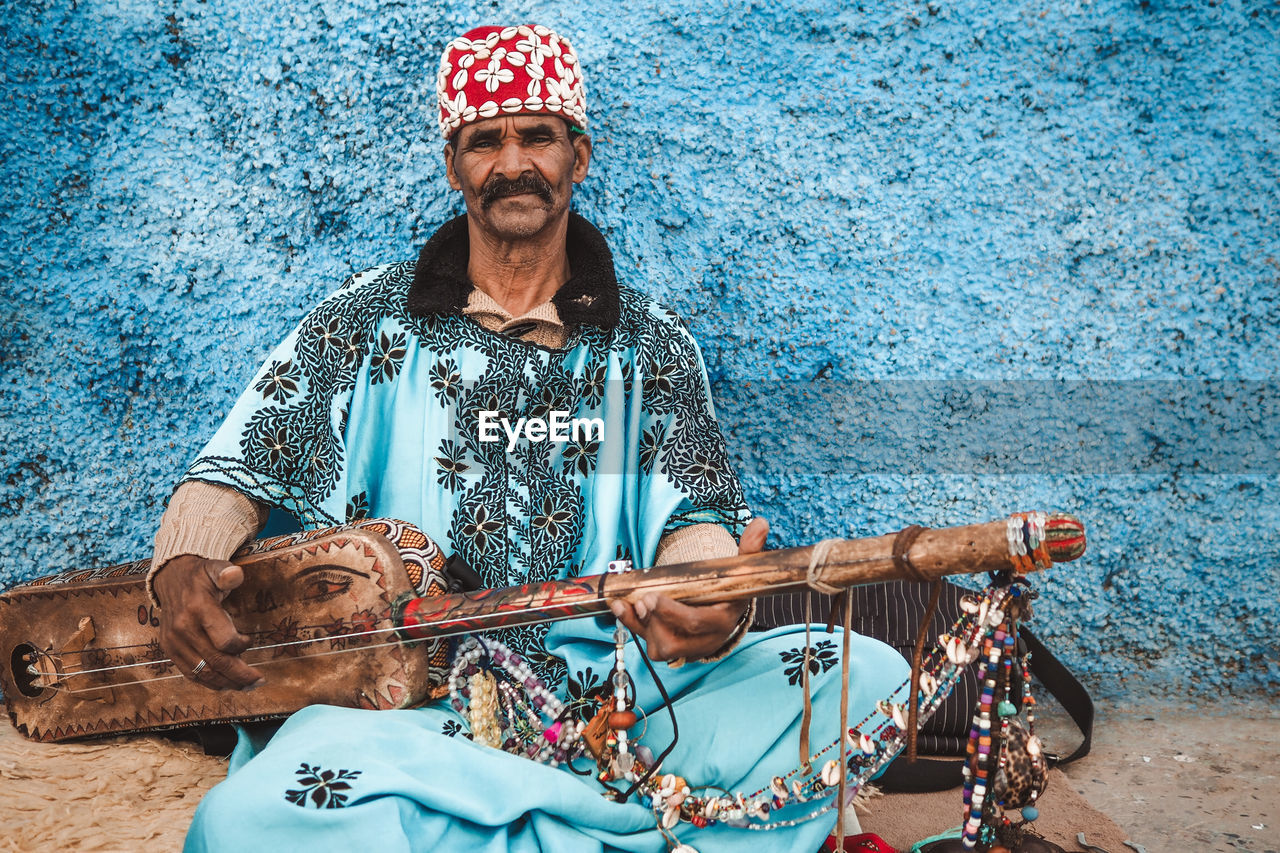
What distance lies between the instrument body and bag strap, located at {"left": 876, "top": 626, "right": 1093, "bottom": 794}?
48.5 inches

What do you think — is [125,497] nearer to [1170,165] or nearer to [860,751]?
[860,751]

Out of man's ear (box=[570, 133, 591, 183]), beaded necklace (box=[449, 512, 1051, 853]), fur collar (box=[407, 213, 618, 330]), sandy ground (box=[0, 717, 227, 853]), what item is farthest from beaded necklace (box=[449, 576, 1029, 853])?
man's ear (box=[570, 133, 591, 183])

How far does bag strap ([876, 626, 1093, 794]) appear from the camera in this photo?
2.52m

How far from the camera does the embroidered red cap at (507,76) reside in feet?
7.54

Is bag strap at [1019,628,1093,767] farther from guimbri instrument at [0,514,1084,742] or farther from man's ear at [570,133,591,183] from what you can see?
man's ear at [570,133,591,183]

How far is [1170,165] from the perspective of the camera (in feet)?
9.24

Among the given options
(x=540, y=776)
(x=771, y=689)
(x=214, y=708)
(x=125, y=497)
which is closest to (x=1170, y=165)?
(x=771, y=689)

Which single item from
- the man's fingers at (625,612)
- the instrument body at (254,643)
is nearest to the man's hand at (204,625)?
the instrument body at (254,643)

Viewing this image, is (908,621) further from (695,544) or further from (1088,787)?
(695,544)

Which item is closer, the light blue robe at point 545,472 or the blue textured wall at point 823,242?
the light blue robe at point 545,472

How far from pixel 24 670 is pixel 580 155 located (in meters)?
1.91

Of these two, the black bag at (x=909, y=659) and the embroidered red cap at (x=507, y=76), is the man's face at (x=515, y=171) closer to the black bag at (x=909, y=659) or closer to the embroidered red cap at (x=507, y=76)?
the embroidered red cap at (x=507, y=76)

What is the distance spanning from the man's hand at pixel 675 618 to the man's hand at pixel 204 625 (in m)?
0.80

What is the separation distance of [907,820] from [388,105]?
94.8 inches
